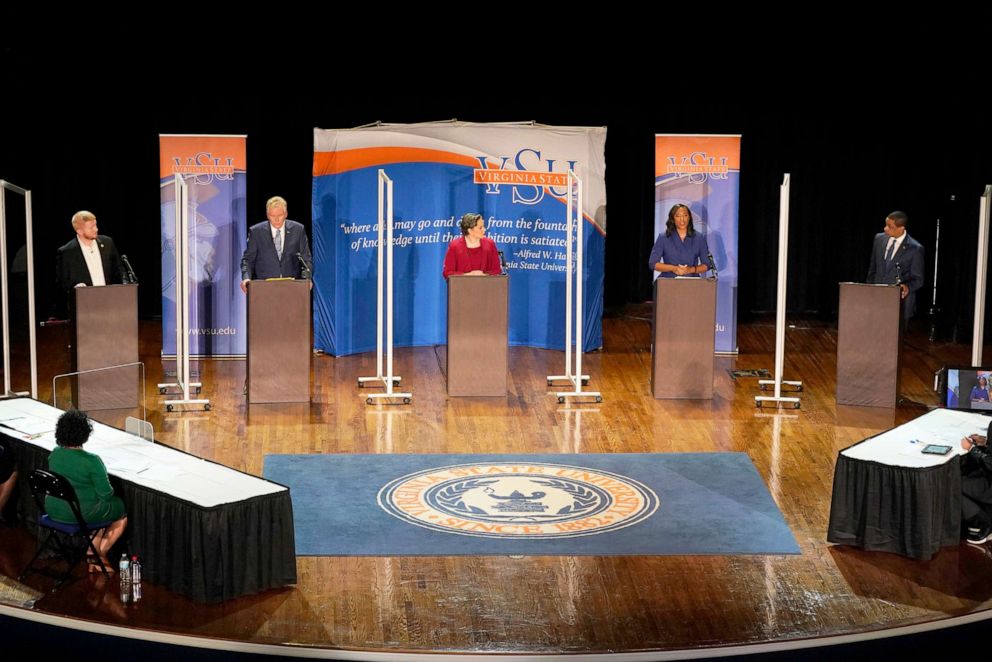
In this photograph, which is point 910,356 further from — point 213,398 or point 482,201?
point 213,398

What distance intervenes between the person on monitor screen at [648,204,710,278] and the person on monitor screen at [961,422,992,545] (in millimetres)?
4215

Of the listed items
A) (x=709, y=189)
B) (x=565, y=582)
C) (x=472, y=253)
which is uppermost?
(x=709, y=189)

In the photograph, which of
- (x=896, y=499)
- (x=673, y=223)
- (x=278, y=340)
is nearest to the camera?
(x=896, y=499)

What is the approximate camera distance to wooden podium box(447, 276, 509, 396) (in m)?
10.6

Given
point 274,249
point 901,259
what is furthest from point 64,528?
point 901,259

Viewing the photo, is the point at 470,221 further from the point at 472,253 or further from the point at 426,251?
the point at 426,251

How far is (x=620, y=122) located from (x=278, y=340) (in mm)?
5639

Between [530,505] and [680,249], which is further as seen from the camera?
[680,249]

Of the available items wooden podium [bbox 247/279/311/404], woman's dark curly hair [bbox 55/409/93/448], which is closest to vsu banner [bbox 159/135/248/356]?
wooden podium [bbox 247/279/311/404]

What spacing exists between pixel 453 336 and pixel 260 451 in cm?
228

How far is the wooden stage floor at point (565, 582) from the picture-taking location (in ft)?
19.8

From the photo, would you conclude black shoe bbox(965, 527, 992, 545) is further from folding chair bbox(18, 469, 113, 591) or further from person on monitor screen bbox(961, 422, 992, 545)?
folding chair bbox(18, 469, 113, 591)

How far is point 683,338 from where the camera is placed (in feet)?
35.0

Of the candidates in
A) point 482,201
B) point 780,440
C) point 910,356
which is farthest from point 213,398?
point 910,356
